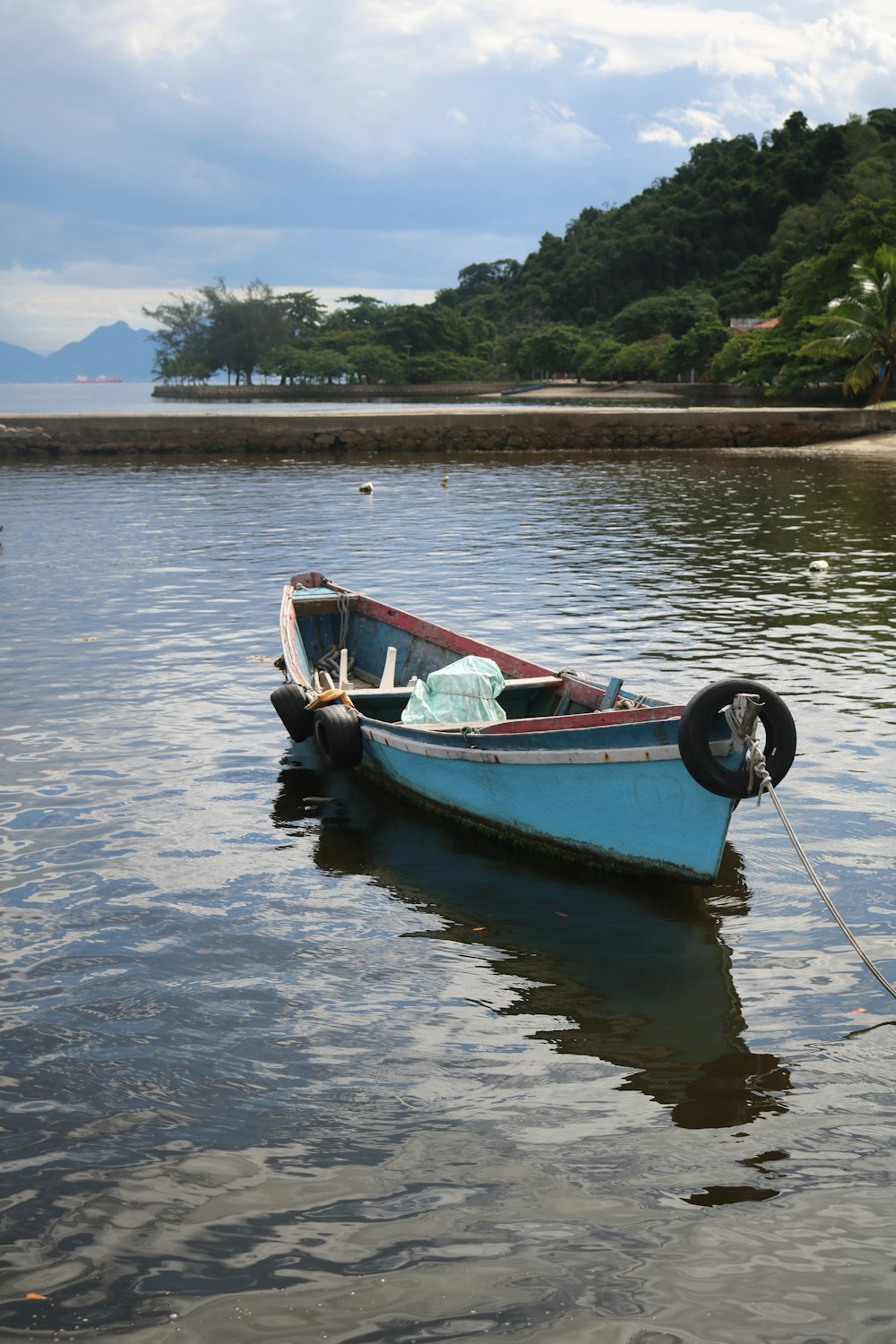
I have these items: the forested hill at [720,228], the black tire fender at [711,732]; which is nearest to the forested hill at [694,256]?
the forested hill at [720,228]

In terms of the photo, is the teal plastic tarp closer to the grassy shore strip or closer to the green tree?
the grassy shore strip

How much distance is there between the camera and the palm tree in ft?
158

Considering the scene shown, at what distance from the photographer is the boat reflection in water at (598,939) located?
596 centimetres

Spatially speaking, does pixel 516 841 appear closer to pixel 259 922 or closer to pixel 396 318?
pixel 259 922

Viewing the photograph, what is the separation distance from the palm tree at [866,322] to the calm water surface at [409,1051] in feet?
128

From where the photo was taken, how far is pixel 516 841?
28.3 feet

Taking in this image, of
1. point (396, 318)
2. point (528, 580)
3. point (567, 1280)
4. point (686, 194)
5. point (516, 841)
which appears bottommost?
point (567, 1280)

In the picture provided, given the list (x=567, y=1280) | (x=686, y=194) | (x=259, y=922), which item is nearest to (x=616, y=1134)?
(x=567, y=1280)

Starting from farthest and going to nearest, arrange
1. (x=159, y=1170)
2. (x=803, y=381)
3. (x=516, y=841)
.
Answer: (x=803, y=381), (x=516, y=841), (x=159, y=1170)

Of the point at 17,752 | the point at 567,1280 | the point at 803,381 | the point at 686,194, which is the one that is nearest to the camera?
the point at 567,1280

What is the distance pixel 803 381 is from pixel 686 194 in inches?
3163

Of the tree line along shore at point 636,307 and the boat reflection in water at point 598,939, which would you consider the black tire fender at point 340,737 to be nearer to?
the boat reflection in water at point 598,939

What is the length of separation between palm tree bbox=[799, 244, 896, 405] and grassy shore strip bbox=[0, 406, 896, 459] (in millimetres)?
3766

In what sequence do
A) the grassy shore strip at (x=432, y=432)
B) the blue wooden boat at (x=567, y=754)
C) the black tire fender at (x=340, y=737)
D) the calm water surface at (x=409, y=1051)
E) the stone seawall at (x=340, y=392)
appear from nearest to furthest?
the calm water surface at (x=409, y=1051)
the blue wooden boat at (x=567, y=754)
the black tire fender at (x=340, y=737)
the grassy shore strip at (x=432, y=432)
the stone seawall at (x=340, y=392)
